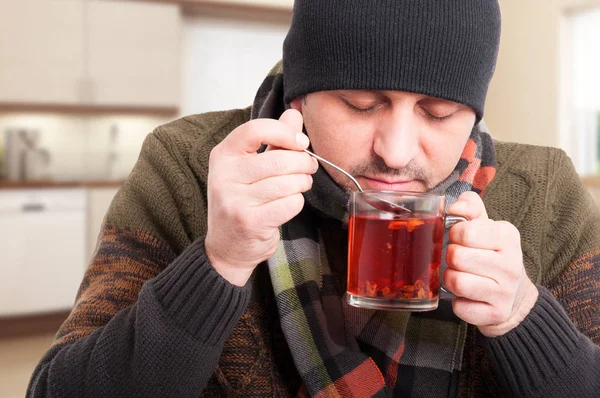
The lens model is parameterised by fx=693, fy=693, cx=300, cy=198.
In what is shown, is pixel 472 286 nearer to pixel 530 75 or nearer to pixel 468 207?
pixel 468 207

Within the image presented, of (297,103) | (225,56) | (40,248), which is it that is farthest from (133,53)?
(297,103)

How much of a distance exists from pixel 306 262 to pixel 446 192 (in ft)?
0.92

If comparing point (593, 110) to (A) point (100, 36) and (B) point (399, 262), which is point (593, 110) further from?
(B) point (399, 262)

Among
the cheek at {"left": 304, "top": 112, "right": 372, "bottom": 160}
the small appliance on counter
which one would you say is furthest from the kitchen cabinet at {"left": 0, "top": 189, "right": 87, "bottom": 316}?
the cheek at {"left": 304, "top": 112, "right": 372, "bottom": 160}

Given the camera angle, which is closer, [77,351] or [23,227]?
[77,351]

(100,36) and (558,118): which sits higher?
(100,36)

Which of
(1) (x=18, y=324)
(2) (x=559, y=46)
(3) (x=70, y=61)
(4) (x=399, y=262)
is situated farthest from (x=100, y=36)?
(4) (x=399, y=262)

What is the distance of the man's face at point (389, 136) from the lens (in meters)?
1.06

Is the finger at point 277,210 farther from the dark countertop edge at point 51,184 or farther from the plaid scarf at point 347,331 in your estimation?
the dark countertop edge at point 51,184

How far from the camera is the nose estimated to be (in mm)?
1034

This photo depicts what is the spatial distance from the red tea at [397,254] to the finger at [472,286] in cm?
3

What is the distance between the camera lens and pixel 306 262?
1253 mm

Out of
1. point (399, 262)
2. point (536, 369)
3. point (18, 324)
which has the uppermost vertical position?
point (399, 262)

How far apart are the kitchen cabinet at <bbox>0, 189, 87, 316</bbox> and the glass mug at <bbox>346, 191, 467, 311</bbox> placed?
4162 millimetres
